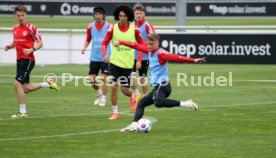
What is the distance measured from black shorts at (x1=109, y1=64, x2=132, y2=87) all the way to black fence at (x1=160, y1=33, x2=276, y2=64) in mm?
15693

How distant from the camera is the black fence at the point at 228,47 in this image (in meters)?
33.0

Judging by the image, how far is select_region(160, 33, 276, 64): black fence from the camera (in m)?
33.0

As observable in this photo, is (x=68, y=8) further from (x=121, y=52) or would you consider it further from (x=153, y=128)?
(x=153, y=128)

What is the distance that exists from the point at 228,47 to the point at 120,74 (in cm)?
1606

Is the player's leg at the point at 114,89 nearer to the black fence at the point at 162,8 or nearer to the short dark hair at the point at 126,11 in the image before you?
the short dark hair at the point at 126,11

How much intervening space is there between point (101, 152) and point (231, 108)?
7304 mm

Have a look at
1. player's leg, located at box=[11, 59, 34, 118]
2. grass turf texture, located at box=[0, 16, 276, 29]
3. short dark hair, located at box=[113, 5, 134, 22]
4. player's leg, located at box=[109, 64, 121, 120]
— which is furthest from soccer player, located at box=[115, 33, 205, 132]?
grass turf texture, located at box=[0, 16, 276, 29]

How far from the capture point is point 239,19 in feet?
216

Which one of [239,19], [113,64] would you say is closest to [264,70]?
[113,64]

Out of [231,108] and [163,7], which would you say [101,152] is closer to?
[231,108]

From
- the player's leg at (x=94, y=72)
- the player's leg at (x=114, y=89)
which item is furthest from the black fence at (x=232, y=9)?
the player's leg at (x=114, y=89)

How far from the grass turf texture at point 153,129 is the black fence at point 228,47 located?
787cm

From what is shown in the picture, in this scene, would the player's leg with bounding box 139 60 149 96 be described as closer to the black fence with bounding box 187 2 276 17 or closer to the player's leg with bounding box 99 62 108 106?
the player's leg with bounding box 99 62 108 106

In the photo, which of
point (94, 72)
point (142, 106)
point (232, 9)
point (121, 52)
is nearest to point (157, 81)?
point (142, 106)
